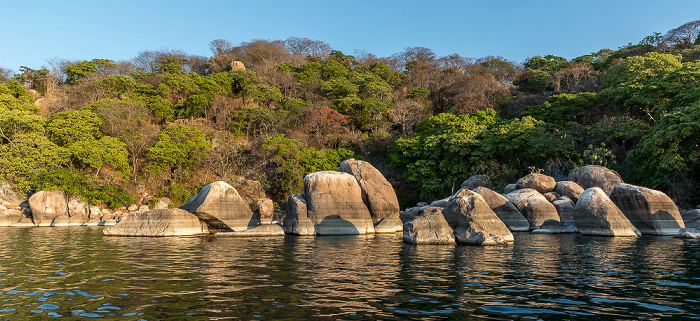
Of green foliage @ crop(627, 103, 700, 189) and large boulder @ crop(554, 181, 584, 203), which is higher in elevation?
green foliage @ crop(627, 103, 700, 189)

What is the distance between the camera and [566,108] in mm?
37156

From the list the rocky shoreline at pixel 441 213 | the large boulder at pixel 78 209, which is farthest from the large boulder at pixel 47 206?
the rocky shoreline at pixel 441 213

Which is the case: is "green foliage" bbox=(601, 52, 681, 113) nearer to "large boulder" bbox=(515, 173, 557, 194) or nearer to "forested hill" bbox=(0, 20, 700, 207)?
"forested hill" bbox=(0, 20, 700, 207)

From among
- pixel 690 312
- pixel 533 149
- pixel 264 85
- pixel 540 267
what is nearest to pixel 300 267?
pixel 540 267

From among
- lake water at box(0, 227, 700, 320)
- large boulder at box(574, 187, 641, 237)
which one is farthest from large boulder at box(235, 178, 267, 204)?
large boulder at box(574, 187, 641, 237)

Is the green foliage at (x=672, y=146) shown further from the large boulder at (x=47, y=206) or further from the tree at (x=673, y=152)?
the large boulder at (x=47, y=206)

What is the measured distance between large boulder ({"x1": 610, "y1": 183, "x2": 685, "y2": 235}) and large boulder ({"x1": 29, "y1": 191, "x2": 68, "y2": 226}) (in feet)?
116

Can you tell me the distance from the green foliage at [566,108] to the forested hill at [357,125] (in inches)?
4.7

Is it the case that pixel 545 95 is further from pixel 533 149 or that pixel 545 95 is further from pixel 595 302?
pixel 595 302

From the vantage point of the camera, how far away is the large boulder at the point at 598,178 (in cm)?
2480

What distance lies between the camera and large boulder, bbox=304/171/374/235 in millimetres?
21375

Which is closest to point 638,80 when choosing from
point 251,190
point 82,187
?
point 251,190

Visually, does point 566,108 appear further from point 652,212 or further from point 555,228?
point 652,212

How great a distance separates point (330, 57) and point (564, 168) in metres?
45.4
